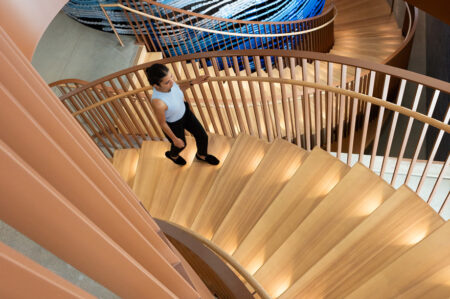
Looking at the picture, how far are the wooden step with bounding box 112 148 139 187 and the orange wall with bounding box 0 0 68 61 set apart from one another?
2.19 metres

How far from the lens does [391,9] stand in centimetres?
860

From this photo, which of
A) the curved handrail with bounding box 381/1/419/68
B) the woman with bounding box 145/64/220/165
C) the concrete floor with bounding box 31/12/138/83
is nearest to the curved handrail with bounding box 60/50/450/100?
the woman with bounding box 145/64/220/165

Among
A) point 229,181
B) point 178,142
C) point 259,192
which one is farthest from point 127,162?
point 259,192

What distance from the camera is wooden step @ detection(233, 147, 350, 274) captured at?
2.91 m

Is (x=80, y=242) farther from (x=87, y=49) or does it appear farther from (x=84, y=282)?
Result: (x=87, y=49)

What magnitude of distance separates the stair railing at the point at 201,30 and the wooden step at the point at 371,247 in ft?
12.9

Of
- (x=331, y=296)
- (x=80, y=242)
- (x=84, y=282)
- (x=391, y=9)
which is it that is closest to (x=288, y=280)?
(x=331, y=296)

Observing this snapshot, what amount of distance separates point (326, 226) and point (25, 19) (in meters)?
2.34

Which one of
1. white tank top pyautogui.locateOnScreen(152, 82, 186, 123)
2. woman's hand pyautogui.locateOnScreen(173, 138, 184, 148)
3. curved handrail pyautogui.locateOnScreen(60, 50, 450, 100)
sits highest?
curved handrail pyautogui.locateOnScreen(60, 50, 450, 100)

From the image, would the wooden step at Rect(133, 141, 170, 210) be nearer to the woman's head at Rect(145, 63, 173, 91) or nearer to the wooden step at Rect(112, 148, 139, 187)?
the wooden step at Rect(112, 148, 139, 187)

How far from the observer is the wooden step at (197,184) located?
353 centimetres

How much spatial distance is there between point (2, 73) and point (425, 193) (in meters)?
3.62

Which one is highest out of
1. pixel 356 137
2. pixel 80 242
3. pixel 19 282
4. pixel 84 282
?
pixel 19 282

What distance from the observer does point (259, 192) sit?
3.29 metres
